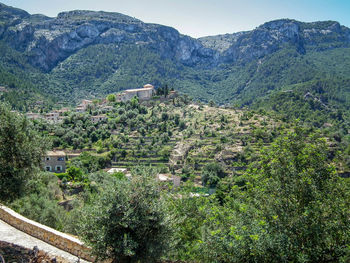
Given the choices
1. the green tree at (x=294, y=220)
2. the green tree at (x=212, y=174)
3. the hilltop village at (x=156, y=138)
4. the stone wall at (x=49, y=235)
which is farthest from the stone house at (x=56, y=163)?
the green tree at (x=294, y=220)

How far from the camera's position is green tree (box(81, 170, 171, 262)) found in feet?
27.6

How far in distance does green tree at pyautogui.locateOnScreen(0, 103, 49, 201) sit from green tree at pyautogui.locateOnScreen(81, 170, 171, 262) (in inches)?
195

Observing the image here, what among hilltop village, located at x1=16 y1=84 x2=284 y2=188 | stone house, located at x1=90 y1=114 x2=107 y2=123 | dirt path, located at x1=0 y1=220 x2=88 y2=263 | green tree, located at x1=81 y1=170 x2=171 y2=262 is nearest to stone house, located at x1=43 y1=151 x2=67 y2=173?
hilltop village, located at x1=16 y1=84 x2=284 y2=188

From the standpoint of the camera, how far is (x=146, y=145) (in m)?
60.7

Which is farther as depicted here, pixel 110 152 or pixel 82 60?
pixel 82 60

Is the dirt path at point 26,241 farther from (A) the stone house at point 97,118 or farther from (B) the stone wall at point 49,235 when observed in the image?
(A) the stone house at point 97,118

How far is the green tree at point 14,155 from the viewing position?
1184cm

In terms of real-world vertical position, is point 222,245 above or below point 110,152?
above

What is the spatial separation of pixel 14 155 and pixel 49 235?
3.85 m

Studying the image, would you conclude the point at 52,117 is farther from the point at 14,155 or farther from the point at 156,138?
the point at 14,155

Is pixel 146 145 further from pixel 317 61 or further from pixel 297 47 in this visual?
pixel 297 47

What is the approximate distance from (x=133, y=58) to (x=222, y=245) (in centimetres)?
18112

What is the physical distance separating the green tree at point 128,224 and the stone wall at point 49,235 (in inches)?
66.6

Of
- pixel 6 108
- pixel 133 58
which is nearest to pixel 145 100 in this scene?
pixel 6 108
